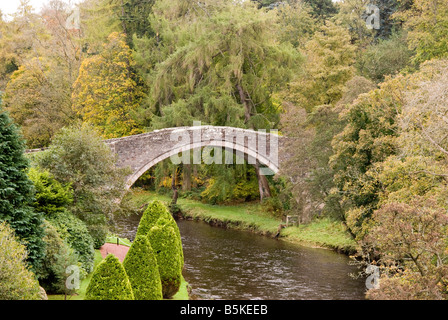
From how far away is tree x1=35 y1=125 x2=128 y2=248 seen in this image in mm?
15789

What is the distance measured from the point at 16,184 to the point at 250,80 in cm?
1791

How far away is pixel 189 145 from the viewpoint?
25.5m

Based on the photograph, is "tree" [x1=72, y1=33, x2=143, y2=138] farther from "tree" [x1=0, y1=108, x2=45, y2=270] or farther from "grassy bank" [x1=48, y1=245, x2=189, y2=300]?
"tree" [x1=0, y1=108, x2=45, y2=270]

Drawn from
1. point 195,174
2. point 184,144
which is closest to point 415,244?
point 184,144

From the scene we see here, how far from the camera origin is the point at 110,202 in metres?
16.3

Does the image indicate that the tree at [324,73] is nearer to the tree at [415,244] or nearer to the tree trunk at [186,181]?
the tree trunk at [186,181]

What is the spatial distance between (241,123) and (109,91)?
9.38m

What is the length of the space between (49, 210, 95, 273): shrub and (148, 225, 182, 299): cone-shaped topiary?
222cm

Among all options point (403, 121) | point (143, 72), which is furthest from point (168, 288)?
point (143, 72)

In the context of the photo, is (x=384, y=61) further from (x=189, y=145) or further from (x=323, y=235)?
(x=189, y=145)

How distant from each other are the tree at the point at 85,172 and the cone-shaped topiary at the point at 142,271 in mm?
4683

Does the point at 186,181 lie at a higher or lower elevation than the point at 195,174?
lower

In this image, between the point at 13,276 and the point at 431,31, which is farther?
the point at 431,31

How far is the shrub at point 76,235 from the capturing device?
14.1m
